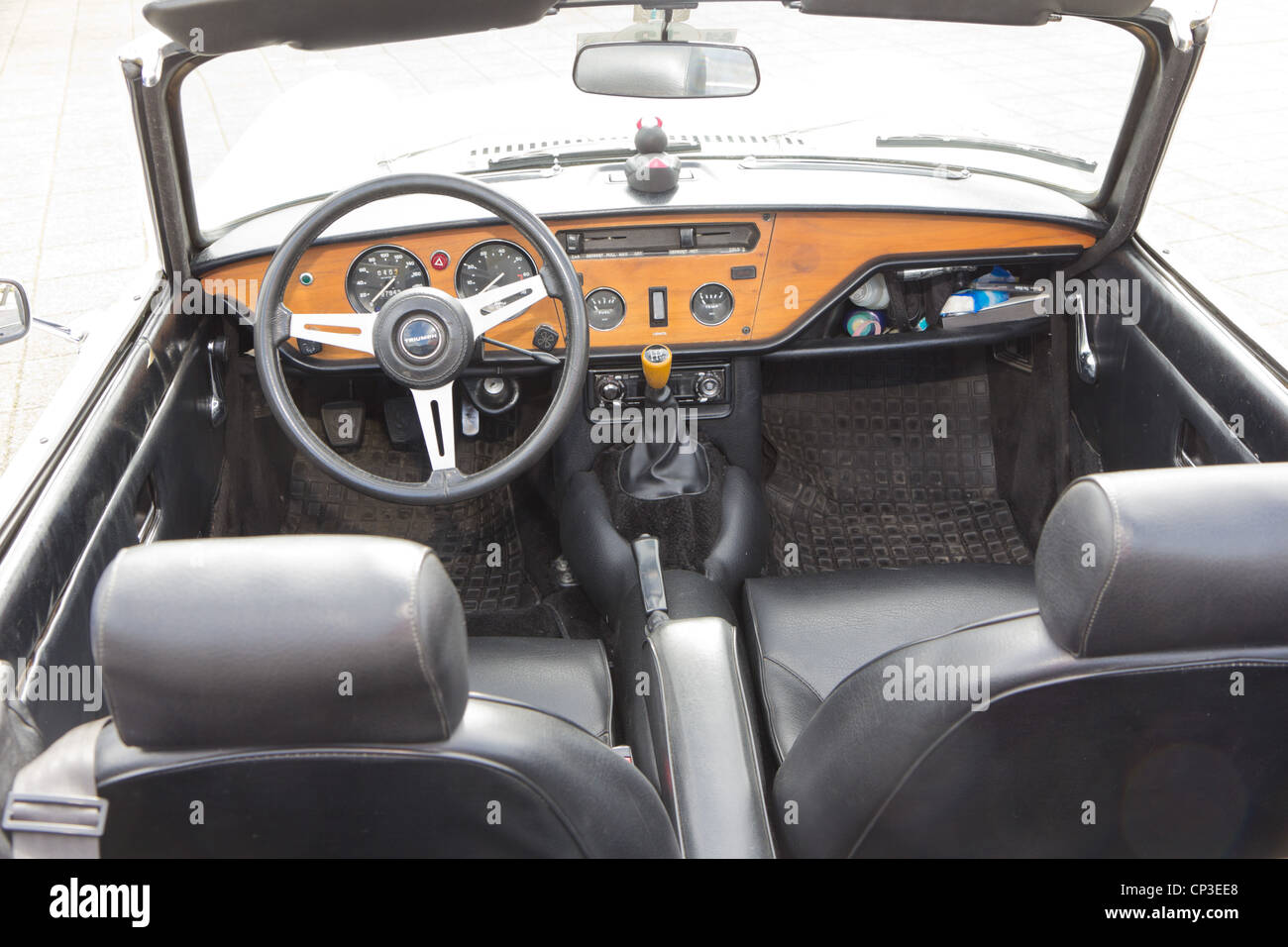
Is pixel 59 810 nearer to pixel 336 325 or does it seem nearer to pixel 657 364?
pixel 336 325

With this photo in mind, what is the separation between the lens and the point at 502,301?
7.32ft

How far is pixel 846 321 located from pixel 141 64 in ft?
5.95

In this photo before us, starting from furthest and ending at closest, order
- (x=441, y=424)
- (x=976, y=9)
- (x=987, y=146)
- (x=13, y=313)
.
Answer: (x=987, y=146), (x=441, y=424), (x=976, y=9), (x=13, y=313)

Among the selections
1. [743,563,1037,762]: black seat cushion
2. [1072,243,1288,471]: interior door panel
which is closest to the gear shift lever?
[743,563,1037,762]: black seat cushion

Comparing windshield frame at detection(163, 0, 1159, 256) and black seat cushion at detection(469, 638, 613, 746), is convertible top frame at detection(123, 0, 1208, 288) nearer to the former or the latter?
windshield frame at detection(163, 0, 1159, 256)

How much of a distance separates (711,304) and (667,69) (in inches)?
23.3

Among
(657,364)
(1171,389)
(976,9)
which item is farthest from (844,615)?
(976,9)

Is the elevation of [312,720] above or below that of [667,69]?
below

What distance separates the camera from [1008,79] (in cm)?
723

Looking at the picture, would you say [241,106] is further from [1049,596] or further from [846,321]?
[1049,596]

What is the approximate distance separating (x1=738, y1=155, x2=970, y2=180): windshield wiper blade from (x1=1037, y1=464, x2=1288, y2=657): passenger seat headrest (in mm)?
1748

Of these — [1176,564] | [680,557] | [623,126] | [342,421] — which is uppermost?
[623,126]
